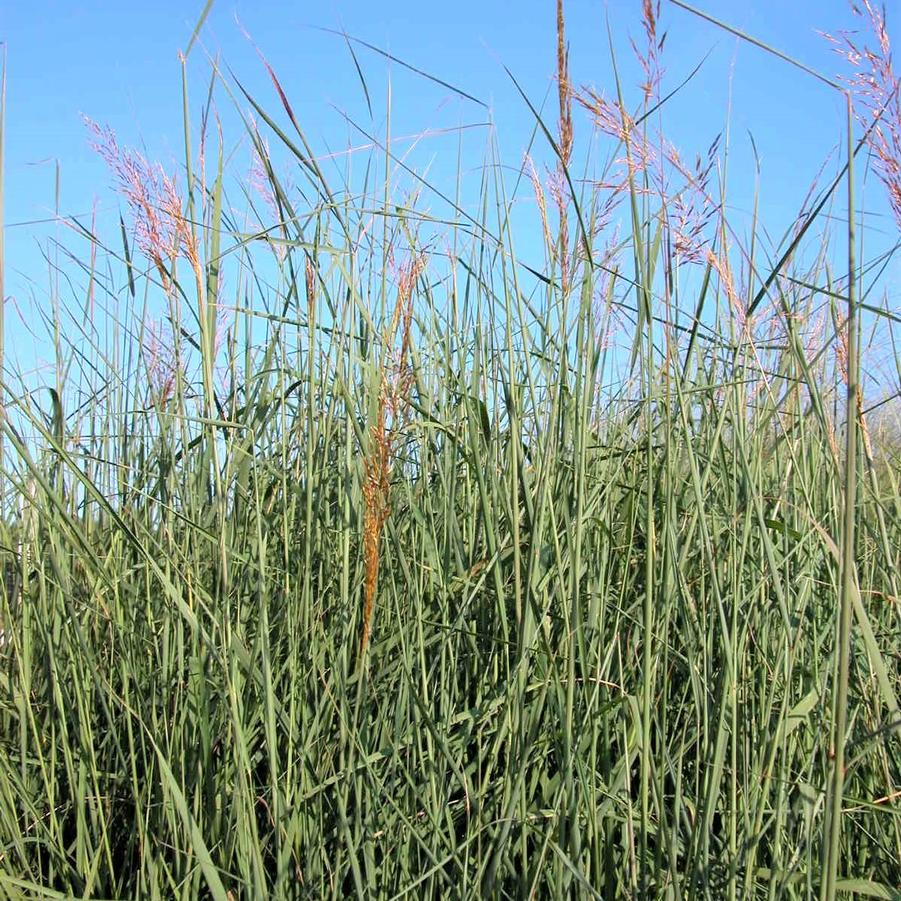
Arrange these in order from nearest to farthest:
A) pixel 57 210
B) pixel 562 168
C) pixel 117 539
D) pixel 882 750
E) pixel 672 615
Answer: pixel 562 168 < pixel 882 750 < pixel 672 615 < pixel 117 539 < pixel 57 210

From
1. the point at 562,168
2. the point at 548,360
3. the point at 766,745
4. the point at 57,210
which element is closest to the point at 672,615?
the point at 766,745

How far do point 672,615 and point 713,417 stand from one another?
362 mm

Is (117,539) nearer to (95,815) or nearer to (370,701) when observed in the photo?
(95,815)

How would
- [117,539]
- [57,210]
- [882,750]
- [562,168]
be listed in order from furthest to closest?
[57,210], [117,539], [882,750], [562,168]

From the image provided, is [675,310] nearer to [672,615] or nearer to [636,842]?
[672,615]

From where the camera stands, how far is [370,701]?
1501 millimetres

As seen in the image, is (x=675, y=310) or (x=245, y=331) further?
(x=245, y=331)

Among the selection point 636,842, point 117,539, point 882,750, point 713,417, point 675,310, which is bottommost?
point 636,842

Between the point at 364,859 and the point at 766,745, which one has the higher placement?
the point at 766,745

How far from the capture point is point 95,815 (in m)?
1.55

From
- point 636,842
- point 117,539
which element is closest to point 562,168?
point 636,842

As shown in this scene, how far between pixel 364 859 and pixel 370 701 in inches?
9.9

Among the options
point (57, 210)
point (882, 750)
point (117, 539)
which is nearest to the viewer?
point (882, 750)

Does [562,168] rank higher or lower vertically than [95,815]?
higher
